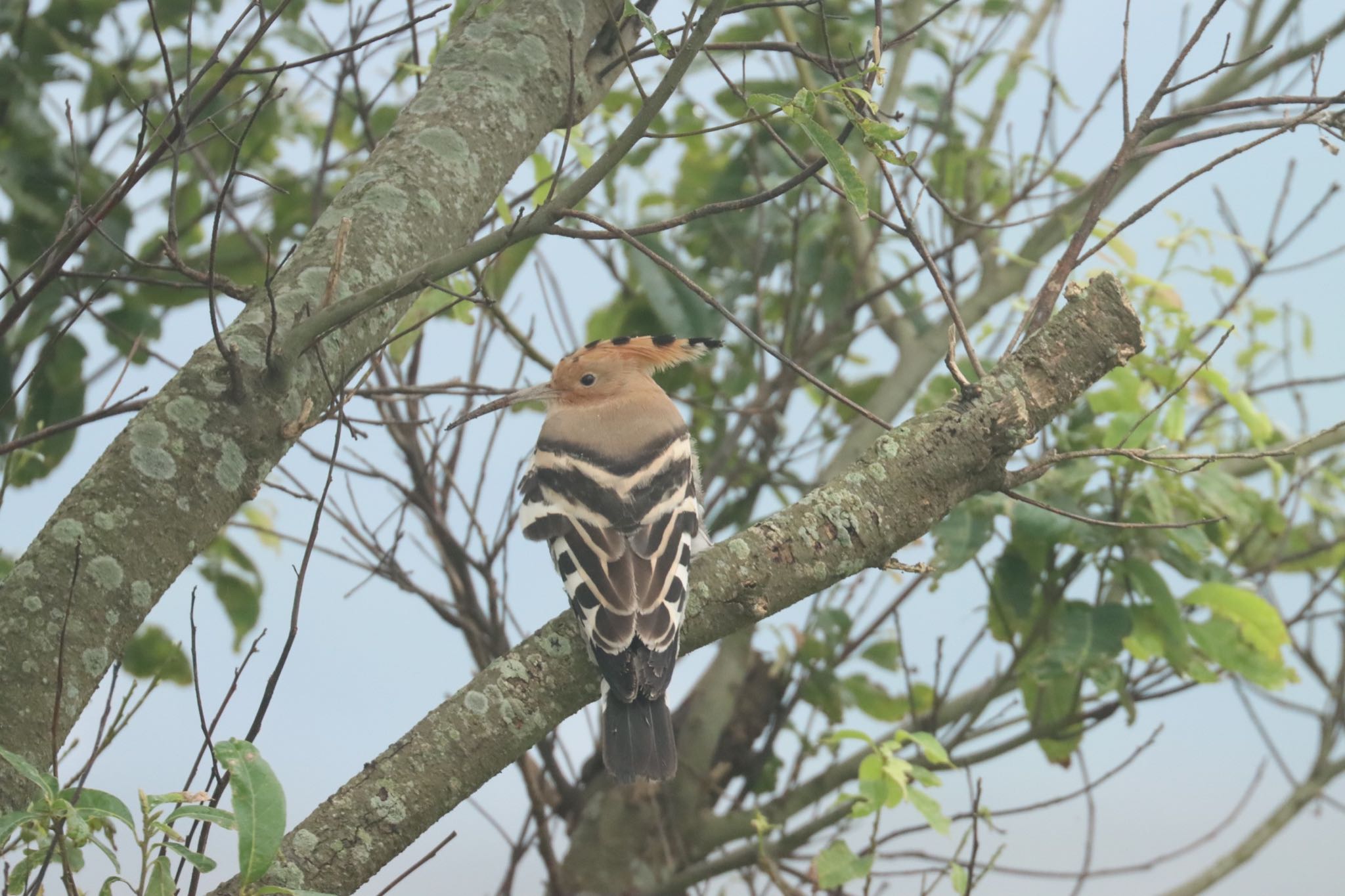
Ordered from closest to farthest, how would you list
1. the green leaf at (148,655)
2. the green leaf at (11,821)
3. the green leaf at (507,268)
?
the green leaf at (11,821) < the green leaf at (148,655) < the green leaf at (507,268)

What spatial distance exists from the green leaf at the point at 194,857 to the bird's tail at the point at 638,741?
0.72m

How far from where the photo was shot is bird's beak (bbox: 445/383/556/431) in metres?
2.16

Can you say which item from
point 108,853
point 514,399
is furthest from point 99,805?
point 514,399

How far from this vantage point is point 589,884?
334 centimetres

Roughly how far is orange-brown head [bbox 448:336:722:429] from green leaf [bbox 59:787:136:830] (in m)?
1.48

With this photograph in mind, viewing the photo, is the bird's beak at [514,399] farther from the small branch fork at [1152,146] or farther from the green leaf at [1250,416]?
the green leaf at [1250,416]

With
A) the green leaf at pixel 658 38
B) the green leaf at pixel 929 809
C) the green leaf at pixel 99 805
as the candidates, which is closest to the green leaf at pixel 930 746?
the green leaf at pixel 929 809

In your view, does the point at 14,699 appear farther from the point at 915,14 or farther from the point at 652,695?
the point at 915,14

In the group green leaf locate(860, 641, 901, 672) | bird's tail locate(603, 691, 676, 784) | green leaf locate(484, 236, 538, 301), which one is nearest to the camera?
bird's tail locate(603, 691, 676, 784)

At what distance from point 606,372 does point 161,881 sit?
1643 millimetres

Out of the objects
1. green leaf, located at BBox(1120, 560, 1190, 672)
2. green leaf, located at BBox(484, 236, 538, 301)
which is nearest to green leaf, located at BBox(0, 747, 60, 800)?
green leaf, located at BBox(484, 236, 538, 301)

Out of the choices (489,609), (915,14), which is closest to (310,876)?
(489,609)

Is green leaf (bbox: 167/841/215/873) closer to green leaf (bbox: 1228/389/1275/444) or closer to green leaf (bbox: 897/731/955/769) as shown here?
green leaf (bbox: 897/731/955/769)

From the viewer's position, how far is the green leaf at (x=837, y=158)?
4.90 ft
